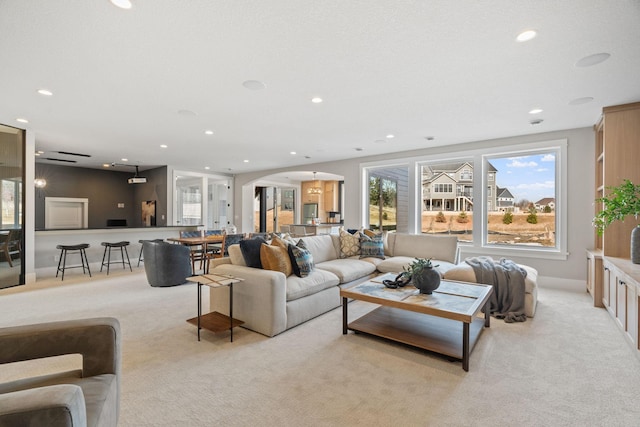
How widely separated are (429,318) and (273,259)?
181 centimetres

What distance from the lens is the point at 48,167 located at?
8.44 metres

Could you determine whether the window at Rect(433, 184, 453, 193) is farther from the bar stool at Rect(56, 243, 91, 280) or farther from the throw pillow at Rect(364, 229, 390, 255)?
the bar stool at Rect(56, 243, 91, 280)

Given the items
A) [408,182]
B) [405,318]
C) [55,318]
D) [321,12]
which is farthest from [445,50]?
[55,318]

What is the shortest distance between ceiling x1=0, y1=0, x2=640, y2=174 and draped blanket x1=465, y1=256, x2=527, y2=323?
2088 mm

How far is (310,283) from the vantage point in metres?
3.40

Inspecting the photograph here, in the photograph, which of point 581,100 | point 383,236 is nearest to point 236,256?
point 383,236

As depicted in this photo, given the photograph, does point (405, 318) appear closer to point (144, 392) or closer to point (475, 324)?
point (475, 324)

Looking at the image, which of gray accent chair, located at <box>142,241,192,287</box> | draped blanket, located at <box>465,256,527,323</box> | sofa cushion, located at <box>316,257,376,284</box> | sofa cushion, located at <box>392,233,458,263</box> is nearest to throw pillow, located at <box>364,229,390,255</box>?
sofa cushion, located at <box>392,233,458,263</box>

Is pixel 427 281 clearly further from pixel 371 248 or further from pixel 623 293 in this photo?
pixel 371 248

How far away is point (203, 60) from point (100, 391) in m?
2.55

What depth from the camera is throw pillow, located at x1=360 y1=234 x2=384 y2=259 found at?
4961mm

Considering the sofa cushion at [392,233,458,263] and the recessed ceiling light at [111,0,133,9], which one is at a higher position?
the recessed ceiling light at [111,0,133,9]

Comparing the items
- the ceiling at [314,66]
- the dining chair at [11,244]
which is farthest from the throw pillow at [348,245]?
the dining chair at [11,244]

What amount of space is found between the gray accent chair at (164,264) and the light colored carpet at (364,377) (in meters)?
1.48
